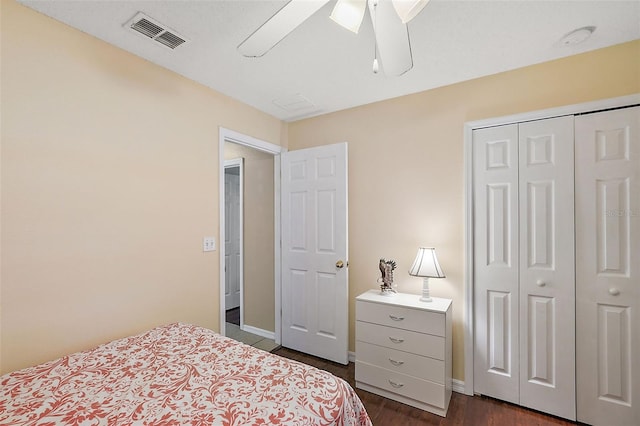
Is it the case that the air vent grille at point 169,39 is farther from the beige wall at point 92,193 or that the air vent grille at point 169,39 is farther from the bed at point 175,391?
the bed at point 175,391

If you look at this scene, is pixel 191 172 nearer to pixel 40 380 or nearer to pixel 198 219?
pixel 198 219

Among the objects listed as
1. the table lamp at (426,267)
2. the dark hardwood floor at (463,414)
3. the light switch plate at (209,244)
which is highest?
the light switch plate at (209,244)

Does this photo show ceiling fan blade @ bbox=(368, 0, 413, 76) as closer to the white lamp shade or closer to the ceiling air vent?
the ceiling air vent

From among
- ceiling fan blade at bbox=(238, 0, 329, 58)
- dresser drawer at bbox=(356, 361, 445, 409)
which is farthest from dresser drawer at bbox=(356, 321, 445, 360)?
ceiling fan blade at bbox=(238, 0, 329, 58)

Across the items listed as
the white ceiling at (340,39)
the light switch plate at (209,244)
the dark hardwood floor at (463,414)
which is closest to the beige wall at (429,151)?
the white ceiling at (340,39)

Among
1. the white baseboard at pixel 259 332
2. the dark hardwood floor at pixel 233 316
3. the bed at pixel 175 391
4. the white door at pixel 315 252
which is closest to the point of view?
the bed at pixel 175 391

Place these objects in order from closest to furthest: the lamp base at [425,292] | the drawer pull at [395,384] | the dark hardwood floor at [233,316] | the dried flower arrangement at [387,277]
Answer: the drawer pull at [395,384] < the lamp base at [425,292] < the dried flower arrangement at [387,277] < the dark hardwood floor at [233,316]

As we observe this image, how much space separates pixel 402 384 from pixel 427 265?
90cm

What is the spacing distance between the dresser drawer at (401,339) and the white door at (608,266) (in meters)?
0.91

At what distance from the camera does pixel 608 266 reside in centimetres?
189

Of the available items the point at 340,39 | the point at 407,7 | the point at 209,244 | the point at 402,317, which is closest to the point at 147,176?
the point at 209,244

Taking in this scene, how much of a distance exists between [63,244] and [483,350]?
2.89 meters

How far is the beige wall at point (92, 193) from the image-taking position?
1483 mm

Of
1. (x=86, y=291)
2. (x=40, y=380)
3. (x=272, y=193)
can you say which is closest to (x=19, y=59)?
(x=86, y=291)
